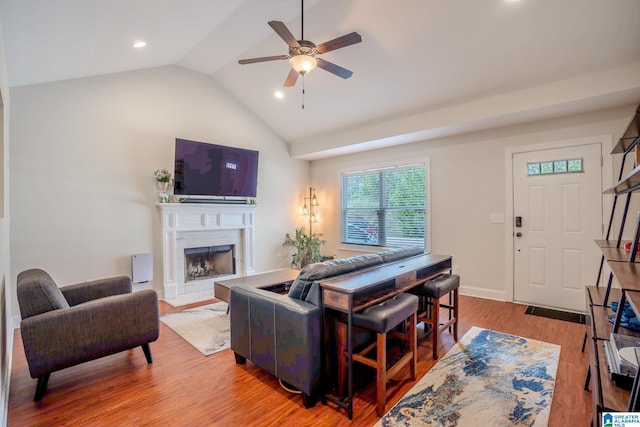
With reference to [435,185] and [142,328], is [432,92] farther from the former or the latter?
[142,328]

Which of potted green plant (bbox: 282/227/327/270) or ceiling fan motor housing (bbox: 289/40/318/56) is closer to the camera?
ceiling fan motor housing (bbox: 289/40/318/56)

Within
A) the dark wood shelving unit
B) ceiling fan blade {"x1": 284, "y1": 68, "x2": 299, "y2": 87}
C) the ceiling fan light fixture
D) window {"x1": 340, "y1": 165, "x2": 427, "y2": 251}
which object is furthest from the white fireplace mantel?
the dark wood shelving unit

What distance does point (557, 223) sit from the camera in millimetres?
3957

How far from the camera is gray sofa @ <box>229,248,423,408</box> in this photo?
1971 millimetres

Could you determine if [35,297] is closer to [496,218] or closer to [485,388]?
[485,388]

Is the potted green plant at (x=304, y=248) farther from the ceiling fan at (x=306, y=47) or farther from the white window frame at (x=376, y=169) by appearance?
the ceiling fan at (x=306, y=47)

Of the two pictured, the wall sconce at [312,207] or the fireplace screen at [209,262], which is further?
the wall sconce at [312,207]

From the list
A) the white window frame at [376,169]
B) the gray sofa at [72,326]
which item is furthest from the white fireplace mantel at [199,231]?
the gray sofa at [72,326]

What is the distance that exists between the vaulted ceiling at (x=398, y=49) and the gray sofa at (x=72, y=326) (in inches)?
76.2

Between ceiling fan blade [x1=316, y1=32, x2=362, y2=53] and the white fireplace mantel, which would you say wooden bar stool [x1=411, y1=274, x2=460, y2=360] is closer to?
ceiling fan blade [x1=316, y1=32, x2=362, y2=53]

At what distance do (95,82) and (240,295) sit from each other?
3647 mm

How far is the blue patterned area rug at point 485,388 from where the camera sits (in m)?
1.91

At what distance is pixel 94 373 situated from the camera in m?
2.52

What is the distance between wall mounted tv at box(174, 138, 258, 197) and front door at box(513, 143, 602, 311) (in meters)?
4.15
